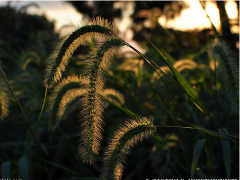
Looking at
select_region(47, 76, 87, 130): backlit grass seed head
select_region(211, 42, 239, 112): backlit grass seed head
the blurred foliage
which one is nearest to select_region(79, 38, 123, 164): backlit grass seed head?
select_region(47, 76, 87, 130): backlit grass seed head

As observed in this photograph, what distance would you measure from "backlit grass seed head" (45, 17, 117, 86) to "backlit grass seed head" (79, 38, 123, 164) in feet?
0.22

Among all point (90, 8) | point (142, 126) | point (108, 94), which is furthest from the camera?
point (90, 8)

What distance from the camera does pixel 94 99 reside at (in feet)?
3.34

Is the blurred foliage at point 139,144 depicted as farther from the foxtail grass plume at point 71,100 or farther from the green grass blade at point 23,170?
the foxtail grass plume at point 71,100

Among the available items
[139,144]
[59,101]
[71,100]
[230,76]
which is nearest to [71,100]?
[71,100]

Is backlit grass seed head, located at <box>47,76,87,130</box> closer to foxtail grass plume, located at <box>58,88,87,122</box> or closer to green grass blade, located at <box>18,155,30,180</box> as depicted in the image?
foxtail grass plume, located at <box>58,88,87,122</box>

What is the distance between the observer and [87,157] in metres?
0.96

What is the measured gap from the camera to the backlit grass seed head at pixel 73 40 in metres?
1.07

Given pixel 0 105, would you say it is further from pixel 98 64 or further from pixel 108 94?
pixel 98 64

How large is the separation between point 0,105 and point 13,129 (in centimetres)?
194

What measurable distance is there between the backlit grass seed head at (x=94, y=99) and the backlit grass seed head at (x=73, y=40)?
0.22 ft

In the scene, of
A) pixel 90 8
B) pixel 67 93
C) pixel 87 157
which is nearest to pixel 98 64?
pixel 67 93

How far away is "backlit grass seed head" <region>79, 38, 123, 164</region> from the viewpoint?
0.99 meters

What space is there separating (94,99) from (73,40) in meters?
0.36
